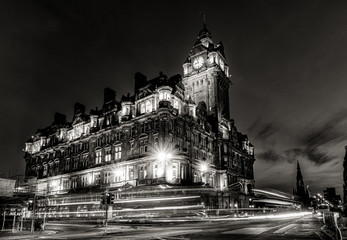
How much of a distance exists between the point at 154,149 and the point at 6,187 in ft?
93.5

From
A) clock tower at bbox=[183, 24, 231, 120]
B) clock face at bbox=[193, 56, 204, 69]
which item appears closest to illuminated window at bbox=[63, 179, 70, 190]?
→ clock tower at bbox=[183, 24, 231, 120]

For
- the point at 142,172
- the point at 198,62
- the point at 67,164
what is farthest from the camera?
the point at 198,62

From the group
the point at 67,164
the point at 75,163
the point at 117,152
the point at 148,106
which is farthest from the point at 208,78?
the point at 67,164

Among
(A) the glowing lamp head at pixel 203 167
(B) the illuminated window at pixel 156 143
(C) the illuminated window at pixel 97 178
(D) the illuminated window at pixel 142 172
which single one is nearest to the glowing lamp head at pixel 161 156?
(B) the illuminated window at pixel 156 143

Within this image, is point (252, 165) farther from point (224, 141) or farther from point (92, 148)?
point (92, 148)

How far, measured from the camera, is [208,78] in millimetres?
76312

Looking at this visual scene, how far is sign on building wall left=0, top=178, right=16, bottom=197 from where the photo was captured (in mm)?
28344

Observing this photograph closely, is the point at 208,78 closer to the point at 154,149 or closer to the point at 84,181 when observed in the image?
the point at 154,149

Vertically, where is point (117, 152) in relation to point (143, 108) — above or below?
below

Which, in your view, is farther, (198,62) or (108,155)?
(198,62)

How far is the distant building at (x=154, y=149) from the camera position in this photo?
5319 centimetres

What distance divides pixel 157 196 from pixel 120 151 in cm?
1558

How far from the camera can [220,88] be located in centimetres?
7738

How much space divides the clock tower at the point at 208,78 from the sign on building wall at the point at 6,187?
4929 cm
